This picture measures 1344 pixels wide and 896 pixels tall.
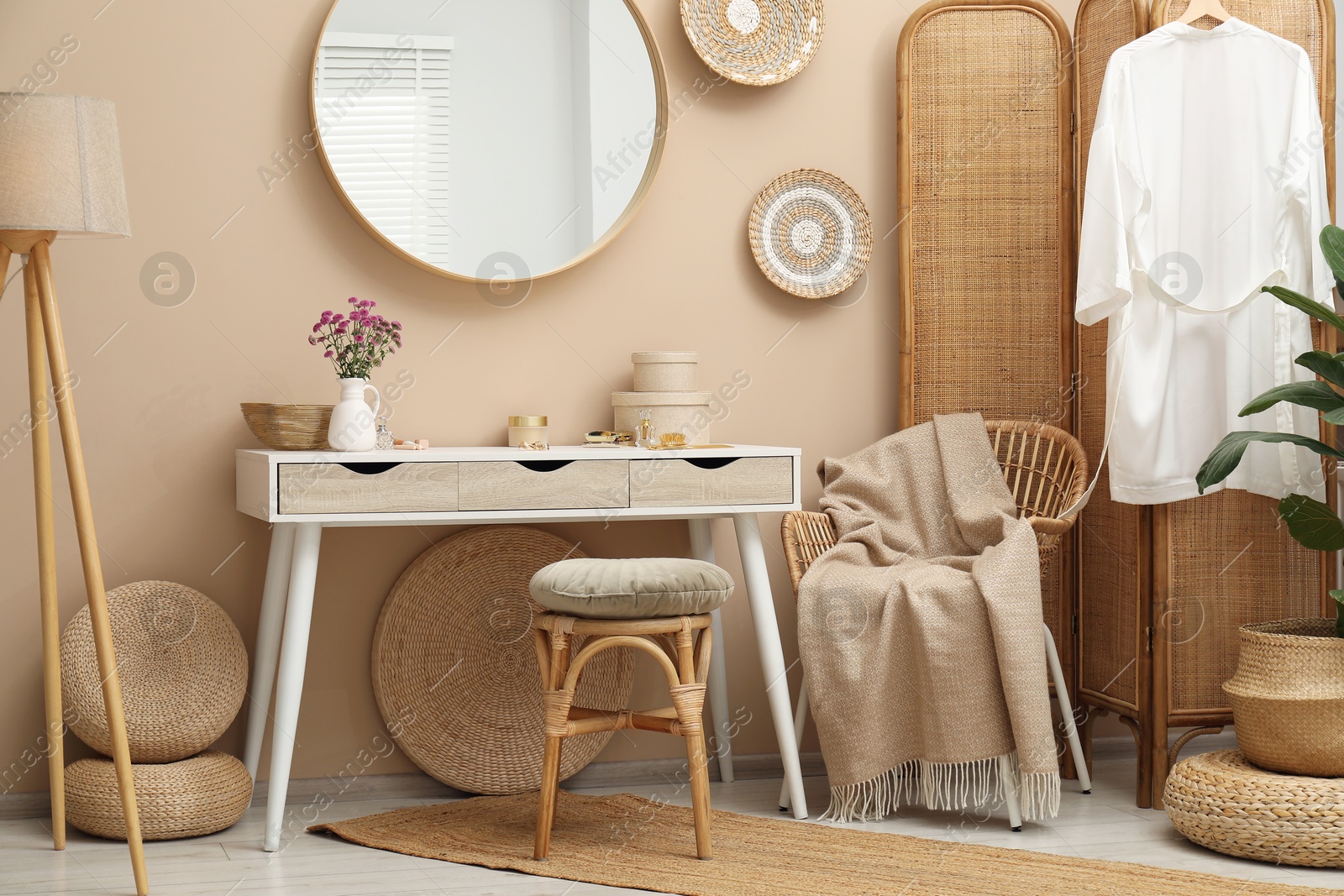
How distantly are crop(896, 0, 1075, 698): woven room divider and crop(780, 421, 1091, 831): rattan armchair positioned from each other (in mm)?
98

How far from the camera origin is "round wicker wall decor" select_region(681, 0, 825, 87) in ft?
9.80

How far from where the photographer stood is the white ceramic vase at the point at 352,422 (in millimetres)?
2488

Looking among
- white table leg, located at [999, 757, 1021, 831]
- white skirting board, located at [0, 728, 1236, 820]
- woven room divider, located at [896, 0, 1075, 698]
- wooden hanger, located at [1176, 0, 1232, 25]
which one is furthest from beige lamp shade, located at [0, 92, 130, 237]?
wooden hanger, located at [1176, 0, 1232, 25]

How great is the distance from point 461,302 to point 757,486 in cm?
85

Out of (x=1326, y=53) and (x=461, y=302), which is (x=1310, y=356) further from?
(x=461, y=302)

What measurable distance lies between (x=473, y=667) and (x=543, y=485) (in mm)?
605

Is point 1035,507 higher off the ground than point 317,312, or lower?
lower

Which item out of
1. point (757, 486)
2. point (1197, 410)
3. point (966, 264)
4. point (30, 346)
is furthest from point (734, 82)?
point (30, 346)

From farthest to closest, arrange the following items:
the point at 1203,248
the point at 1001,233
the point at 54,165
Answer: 1. the point at 1001,233
2. the point at 1203,248
3. the point at 54,165

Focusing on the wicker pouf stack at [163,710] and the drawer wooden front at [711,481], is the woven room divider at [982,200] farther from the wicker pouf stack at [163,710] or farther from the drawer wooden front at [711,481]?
the wicker pouf stack at [163,710]

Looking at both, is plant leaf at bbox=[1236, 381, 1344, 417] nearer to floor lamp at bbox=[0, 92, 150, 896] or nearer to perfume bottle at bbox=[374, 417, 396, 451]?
perfume bottle at bbox=[374, 417, 396, 451]

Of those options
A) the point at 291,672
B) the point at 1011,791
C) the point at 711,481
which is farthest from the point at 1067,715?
the point at 291,672

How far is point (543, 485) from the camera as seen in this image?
2.52 m

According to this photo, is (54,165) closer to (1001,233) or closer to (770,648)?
(770,648)
